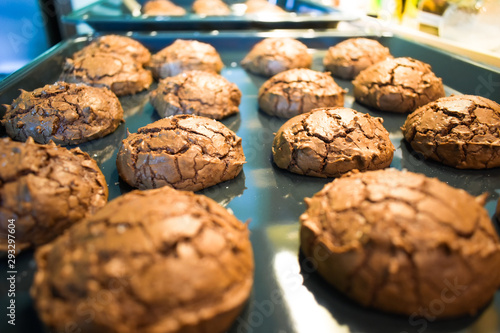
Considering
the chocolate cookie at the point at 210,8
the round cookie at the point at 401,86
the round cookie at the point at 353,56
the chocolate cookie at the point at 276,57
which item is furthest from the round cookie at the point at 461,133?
the chocolate cookie at the point at 210,8

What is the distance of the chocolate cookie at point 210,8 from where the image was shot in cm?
507

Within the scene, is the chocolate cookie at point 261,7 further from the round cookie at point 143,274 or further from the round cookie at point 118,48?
the round cookie at point 143,274

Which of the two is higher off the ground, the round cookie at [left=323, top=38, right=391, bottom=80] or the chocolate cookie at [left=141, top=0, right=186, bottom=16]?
the chocolate cookie at [left=141, top=0, right=186, bottom=16]

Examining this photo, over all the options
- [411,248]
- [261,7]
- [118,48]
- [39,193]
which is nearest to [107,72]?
[118,48]

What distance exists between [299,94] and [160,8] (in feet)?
11.0

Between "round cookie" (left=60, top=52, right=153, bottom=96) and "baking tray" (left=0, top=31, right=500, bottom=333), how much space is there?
0.42ft

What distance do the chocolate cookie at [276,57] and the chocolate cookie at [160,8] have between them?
80.2 inches

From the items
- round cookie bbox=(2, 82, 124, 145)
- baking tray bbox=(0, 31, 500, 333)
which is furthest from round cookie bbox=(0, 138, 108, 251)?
round cookie bbox=(2, 82, 124, 145)

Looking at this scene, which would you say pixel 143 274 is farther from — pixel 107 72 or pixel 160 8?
pixel 160 8

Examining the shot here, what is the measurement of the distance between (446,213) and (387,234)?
25cm

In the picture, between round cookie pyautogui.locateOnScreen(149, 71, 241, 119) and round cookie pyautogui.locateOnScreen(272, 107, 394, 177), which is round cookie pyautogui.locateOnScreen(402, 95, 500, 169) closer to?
round cookie pyautogui.locateOnScreen(272, 107, 394, 177)

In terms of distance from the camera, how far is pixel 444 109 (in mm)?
2275

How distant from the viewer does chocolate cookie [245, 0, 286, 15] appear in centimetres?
521

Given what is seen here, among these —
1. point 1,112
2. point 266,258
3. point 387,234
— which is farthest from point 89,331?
point 1,112
